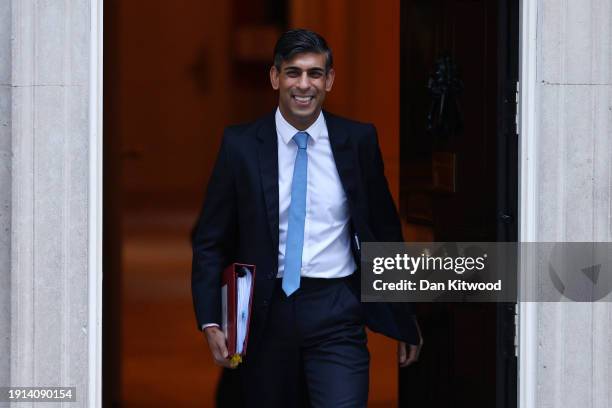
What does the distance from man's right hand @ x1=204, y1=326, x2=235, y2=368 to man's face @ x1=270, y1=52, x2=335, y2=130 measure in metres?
0.84

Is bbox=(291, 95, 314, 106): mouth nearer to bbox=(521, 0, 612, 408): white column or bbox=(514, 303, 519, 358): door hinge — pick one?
bbox=(521, 0, 612, 408): white column

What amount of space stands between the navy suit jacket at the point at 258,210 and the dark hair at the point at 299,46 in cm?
26

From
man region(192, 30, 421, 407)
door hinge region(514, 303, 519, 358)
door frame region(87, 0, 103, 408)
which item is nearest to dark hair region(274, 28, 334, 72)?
man region(192, 30, 421, 407)

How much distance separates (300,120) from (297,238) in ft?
1.42

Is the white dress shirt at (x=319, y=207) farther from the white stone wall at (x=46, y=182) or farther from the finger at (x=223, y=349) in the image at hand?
the white stone wall at (x=46, y=182)

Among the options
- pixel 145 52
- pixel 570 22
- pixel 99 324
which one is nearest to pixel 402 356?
pixel 99 324

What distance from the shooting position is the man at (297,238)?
4.21m

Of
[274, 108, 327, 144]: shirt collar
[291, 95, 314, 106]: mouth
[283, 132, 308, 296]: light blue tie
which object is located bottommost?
[283, 132, 308, 296]: light blue tie

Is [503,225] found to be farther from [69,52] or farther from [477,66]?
[69,52]

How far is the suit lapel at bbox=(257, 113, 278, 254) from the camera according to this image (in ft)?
13.9

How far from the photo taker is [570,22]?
454 cm

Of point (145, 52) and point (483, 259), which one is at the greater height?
point (145, 52)

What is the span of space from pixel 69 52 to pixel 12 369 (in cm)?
121

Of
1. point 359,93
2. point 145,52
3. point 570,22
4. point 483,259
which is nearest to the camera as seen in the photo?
point 570,22
